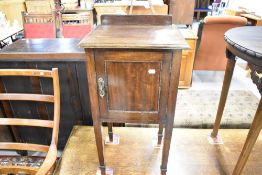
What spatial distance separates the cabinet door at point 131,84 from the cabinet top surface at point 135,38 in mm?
44

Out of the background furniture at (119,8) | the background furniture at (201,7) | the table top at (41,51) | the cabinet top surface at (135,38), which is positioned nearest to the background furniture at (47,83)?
the table top at (41,51)

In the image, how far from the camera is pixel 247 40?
Result: 37.1 inches

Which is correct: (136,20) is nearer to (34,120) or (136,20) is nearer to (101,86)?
(101,86)

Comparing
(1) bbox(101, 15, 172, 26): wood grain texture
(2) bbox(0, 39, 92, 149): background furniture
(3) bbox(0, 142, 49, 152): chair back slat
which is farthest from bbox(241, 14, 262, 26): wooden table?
(3) bbox(0, 142, 49, 152): chair back slat

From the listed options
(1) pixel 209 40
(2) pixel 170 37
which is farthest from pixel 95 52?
(1) pixel 209 40

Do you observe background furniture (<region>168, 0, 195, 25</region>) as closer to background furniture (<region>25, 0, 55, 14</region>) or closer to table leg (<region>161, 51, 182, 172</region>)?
background furniture (<region>25, 0, 55, 14</region>)

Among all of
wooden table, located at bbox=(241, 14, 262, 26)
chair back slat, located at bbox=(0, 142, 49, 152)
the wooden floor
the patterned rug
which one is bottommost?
the wooden floor

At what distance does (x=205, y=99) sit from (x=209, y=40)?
737 millimetres

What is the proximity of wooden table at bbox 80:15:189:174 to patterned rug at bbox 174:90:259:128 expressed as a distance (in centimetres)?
75

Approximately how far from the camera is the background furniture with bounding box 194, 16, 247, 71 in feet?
7.11

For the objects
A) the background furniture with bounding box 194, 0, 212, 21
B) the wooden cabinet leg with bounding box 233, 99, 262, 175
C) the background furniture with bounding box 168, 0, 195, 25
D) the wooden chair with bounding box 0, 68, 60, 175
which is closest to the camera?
the wooden cabinet leg with bounding box 233, 99, 262, 175

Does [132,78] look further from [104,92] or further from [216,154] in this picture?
[216,154]

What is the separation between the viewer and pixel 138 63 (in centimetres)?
86

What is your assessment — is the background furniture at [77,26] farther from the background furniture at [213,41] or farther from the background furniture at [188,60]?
the background furniture at [213,41]
